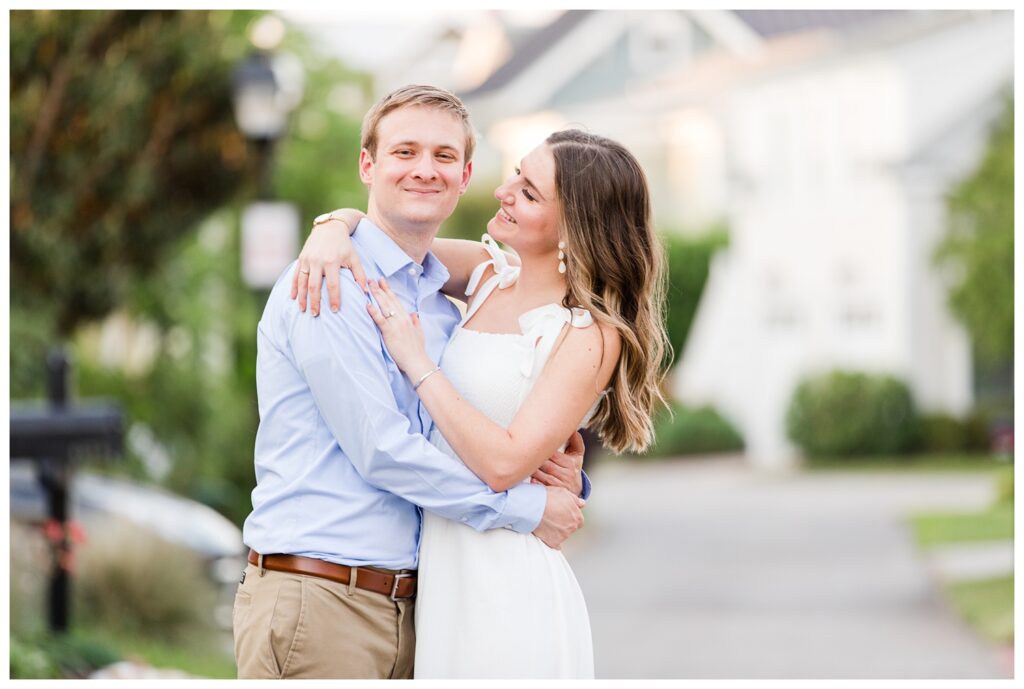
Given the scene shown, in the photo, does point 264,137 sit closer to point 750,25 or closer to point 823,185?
point 823,185

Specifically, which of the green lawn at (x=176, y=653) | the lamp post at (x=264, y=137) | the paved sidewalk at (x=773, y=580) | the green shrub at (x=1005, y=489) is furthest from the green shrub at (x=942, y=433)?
the green lawn at (x=176, y=653)

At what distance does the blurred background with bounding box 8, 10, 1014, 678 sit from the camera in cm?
980

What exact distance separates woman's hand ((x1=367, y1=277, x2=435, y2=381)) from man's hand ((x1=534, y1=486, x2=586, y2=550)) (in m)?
0.48

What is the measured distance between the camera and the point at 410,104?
12.2 ft

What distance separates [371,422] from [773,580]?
497 inches

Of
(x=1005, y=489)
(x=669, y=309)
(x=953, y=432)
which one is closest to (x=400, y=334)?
(x=669, y=309)

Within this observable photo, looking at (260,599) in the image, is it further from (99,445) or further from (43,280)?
(43,280)

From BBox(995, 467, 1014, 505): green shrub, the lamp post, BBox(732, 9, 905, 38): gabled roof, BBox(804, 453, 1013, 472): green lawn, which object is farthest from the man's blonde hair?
BBox(732, 9, 905, 38): gabled roof

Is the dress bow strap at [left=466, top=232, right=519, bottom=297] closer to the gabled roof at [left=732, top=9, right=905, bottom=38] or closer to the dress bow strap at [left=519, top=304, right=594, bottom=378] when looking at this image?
the dress bow strap at [left=519, top=304, right=594, bottom=378]

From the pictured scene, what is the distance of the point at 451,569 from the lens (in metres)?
3.65

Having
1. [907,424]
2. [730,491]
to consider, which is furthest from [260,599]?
[907,424]

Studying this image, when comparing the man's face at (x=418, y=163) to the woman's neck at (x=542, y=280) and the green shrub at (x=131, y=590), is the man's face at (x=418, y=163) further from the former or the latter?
the green shrub at (x=131, y=590)

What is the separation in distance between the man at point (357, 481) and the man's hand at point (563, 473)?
0.05 meters

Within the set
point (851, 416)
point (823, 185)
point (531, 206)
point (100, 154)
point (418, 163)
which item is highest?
point (823, 185)
